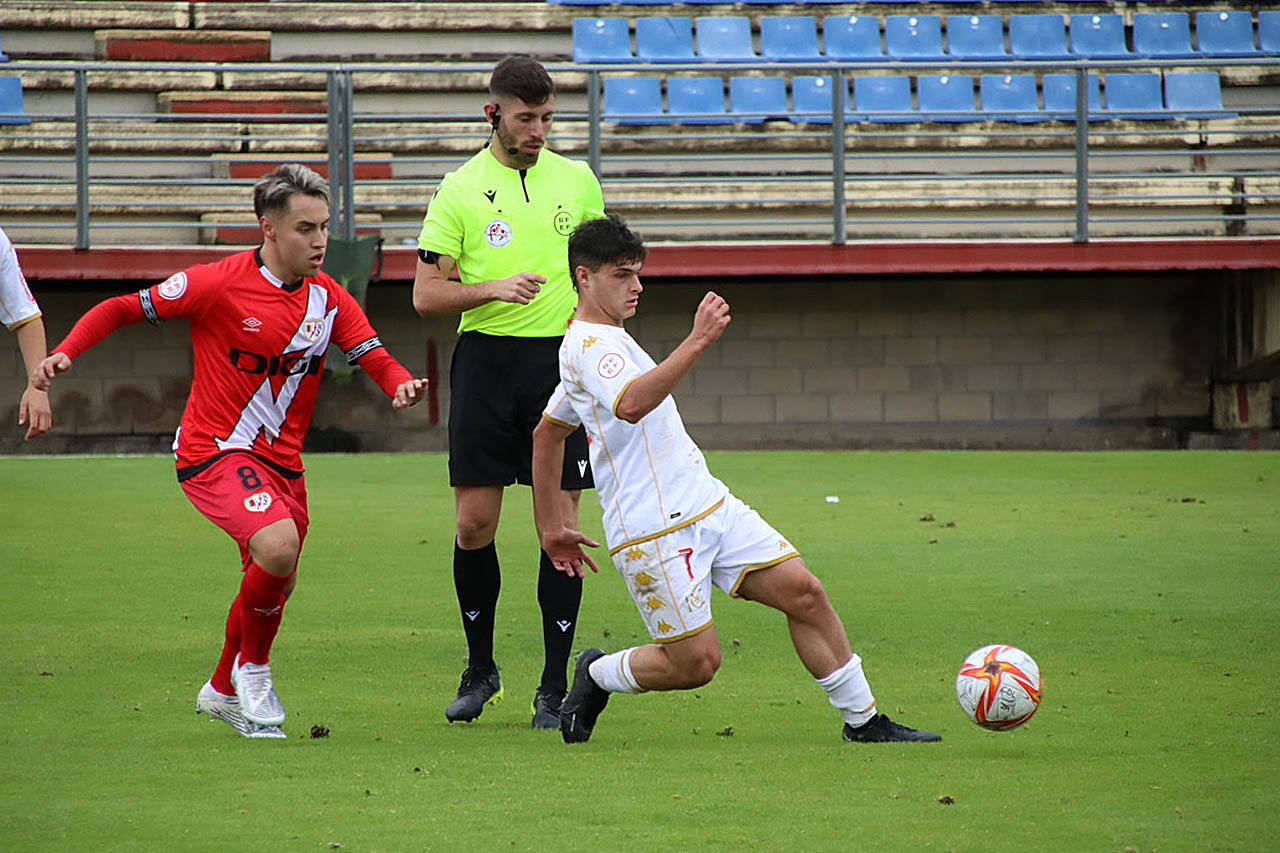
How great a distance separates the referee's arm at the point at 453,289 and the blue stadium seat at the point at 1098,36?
14.5 m

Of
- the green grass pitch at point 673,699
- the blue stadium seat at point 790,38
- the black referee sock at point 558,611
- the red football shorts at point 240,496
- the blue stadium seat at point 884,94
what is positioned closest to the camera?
the green grass pitch at point 673,699

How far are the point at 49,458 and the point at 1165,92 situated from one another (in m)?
12.1

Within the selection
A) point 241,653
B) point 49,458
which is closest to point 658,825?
point 241,653

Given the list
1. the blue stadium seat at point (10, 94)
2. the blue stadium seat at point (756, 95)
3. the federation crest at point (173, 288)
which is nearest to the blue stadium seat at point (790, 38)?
the blue stadium seat at point (756, 95)

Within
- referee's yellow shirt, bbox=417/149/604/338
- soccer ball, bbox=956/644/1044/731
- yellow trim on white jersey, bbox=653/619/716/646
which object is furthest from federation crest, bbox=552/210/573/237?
soccer ball, bbox=956/644/1044/731

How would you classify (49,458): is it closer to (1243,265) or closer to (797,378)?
(797,378)

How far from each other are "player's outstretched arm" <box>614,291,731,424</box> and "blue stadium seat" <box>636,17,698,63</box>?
14298mm

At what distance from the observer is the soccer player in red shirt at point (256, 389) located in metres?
5.18

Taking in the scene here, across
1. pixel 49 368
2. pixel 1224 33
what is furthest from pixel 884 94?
pixel 49 368

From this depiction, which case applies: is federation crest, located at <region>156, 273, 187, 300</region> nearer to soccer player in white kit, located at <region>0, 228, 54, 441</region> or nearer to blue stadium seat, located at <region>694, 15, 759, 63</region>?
soccer player in white kit, located at <region>0, 228, 54, 441</region>

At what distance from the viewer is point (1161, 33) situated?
18656 mm

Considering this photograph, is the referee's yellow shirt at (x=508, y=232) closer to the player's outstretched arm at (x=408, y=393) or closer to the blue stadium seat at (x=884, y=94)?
the player's outstretched arm at (x=408, y=393)


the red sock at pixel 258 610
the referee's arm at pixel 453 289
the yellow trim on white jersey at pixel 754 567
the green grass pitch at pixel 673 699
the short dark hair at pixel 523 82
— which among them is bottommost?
the green grass pitch at pixel 673 699

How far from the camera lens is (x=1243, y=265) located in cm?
1567
